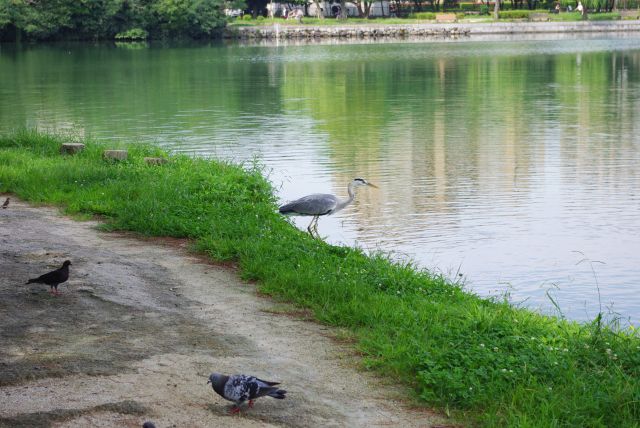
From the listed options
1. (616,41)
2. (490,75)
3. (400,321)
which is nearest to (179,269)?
(400,321)

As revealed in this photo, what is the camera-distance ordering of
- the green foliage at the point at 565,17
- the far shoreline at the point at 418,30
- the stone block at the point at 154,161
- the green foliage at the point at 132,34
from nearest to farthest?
the stone block at the point at 154,161
the green foliage at the point at 132,34
the far shoreline at the point at 418,30
the green foliage at the point at 565,17

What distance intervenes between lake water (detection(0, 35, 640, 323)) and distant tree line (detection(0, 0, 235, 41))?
25.6 metres

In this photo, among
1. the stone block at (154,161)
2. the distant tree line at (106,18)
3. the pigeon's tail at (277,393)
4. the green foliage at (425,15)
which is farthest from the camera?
the green foliage at (425,15)

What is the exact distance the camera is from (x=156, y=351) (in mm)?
6641

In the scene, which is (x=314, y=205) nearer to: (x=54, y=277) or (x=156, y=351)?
(x=54, y=277)

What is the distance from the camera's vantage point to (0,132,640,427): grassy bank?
232 inches

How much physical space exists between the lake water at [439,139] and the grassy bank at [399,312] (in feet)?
6.23

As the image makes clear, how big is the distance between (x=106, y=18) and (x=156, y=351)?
7677 cm

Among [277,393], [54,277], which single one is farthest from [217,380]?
[54,277]

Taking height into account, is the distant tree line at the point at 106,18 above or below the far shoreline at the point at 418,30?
above

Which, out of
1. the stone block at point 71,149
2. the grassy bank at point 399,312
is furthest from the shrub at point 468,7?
the grassy bank at point 399,312

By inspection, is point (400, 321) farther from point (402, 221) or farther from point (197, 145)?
point (197, 145)

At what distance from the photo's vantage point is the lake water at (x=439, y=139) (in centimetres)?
1215

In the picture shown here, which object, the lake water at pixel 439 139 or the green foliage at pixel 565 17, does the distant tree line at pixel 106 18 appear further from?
the green foliage at pixel 565 17
